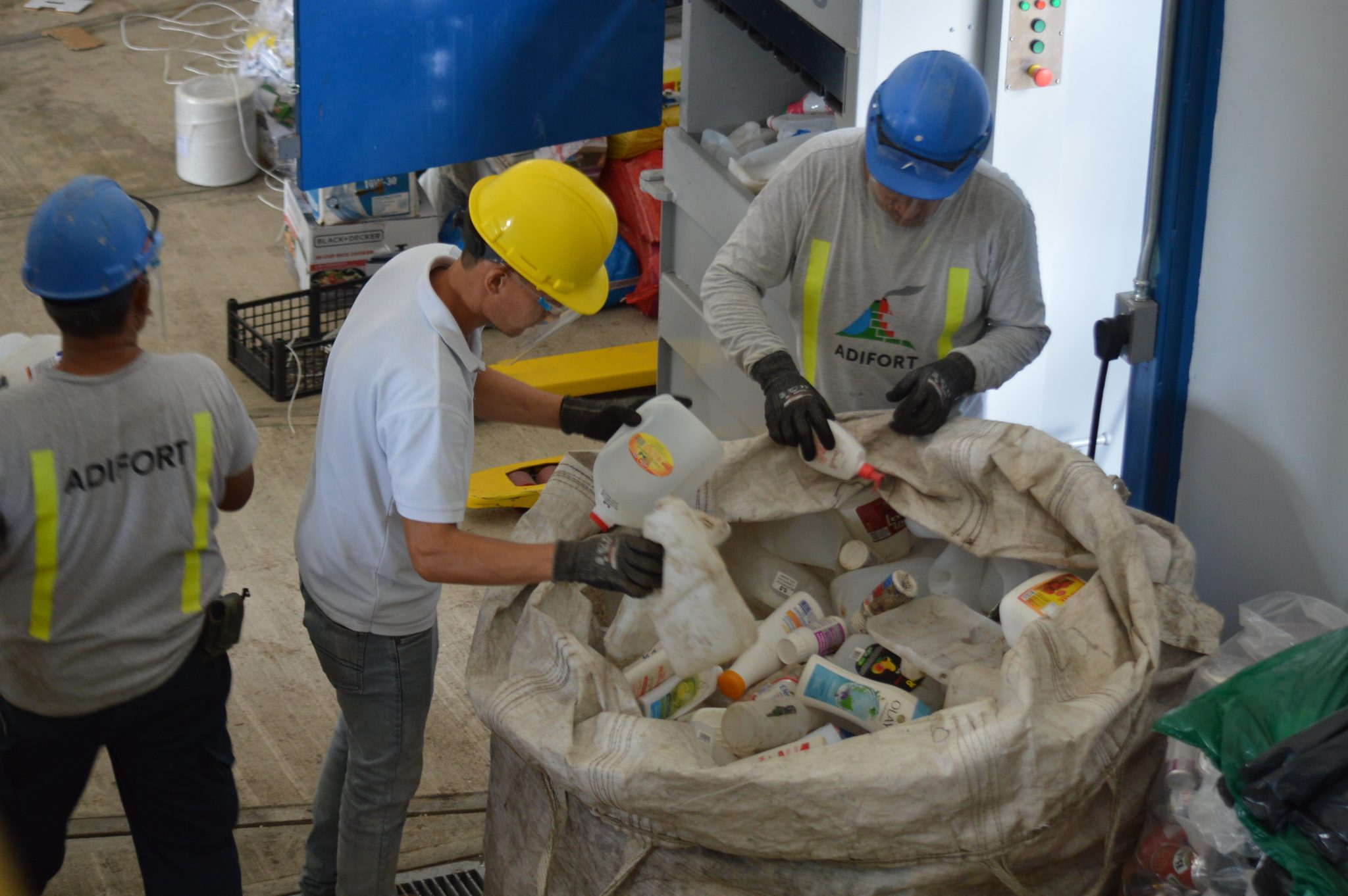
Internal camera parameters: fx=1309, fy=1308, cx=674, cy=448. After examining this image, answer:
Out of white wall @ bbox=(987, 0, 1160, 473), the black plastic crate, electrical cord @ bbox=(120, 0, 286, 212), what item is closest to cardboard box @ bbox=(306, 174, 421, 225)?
the black plastic crate

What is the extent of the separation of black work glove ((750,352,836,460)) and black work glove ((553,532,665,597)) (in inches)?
16.1

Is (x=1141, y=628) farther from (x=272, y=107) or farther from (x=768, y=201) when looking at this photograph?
(x=272, y=107)

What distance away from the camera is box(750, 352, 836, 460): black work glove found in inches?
81.7

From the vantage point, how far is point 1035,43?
271 cm

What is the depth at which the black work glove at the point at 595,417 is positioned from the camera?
213 cm

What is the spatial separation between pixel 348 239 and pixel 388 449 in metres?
2.99

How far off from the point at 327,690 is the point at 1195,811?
201 centimetres

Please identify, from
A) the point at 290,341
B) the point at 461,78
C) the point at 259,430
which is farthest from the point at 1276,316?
the point at 290,341

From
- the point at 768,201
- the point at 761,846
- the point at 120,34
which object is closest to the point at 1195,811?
the point at 761,846

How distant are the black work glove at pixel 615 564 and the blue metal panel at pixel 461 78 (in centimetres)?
253

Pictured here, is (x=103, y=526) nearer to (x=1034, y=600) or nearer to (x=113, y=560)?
(x=113, y=560)

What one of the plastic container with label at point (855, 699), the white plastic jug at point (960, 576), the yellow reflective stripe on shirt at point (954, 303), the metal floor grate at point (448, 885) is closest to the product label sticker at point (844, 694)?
the plastic container with label at point (855, 699)

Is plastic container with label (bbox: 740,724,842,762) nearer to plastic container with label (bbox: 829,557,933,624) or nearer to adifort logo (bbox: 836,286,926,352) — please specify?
plastic container with label (bbox: 829,557,933,624)

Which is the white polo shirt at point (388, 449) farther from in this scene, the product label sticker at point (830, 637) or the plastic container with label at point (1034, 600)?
the plastic container with label at point (1034, 600)
